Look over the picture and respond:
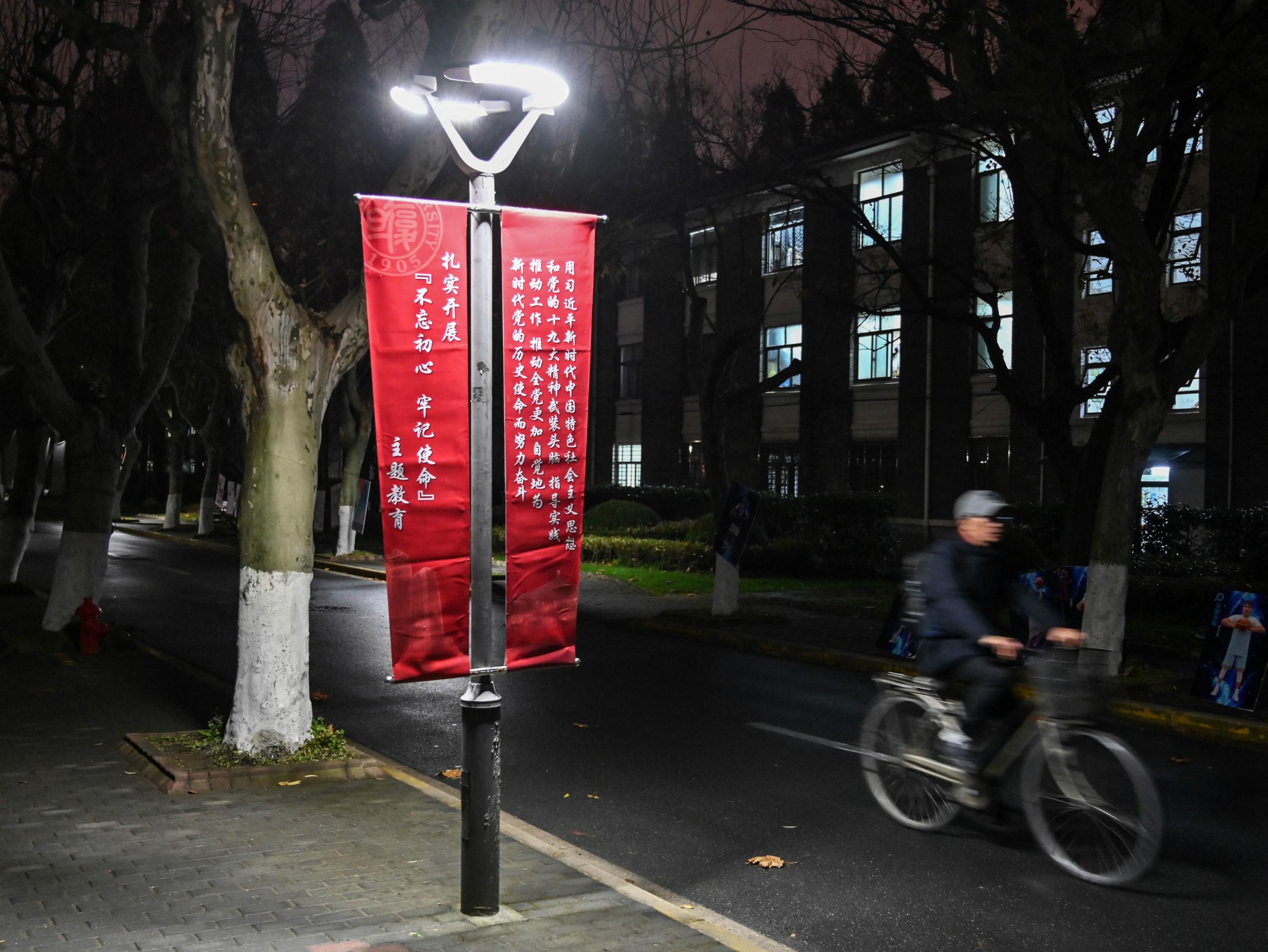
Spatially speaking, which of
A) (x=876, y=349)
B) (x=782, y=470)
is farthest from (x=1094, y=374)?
(x=782, y=470)

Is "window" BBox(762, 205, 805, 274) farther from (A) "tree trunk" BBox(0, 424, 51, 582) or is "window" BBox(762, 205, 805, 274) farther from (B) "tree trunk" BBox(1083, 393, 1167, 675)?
(B) "tree trunk" BBox(1083, 393, 1167, 675)

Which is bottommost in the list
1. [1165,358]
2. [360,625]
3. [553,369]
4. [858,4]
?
[360,625]

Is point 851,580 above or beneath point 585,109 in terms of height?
beneath

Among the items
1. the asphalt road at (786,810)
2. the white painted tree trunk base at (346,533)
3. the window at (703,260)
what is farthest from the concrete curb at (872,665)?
the window at (703,260)

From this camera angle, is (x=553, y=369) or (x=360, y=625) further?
(x=360, y=625)

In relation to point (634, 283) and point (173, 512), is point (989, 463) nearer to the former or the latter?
point (634, 283)

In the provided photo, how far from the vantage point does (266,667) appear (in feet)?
27.0

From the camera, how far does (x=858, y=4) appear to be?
45.2 ft

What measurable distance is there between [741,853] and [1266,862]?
2858 mm

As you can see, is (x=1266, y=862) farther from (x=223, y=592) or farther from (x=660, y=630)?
(x=223, y=592)

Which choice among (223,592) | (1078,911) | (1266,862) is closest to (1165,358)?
(1266,862)

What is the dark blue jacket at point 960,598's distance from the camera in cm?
677

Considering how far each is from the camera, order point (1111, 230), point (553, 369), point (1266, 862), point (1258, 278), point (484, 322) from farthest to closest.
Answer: point (1258, 278), point (1111, 230), point (1266, 862), point (553, 369), point (484, 322)

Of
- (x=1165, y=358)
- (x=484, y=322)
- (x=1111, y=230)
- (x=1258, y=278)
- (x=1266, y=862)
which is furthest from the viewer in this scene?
(x=1258, y=278)
